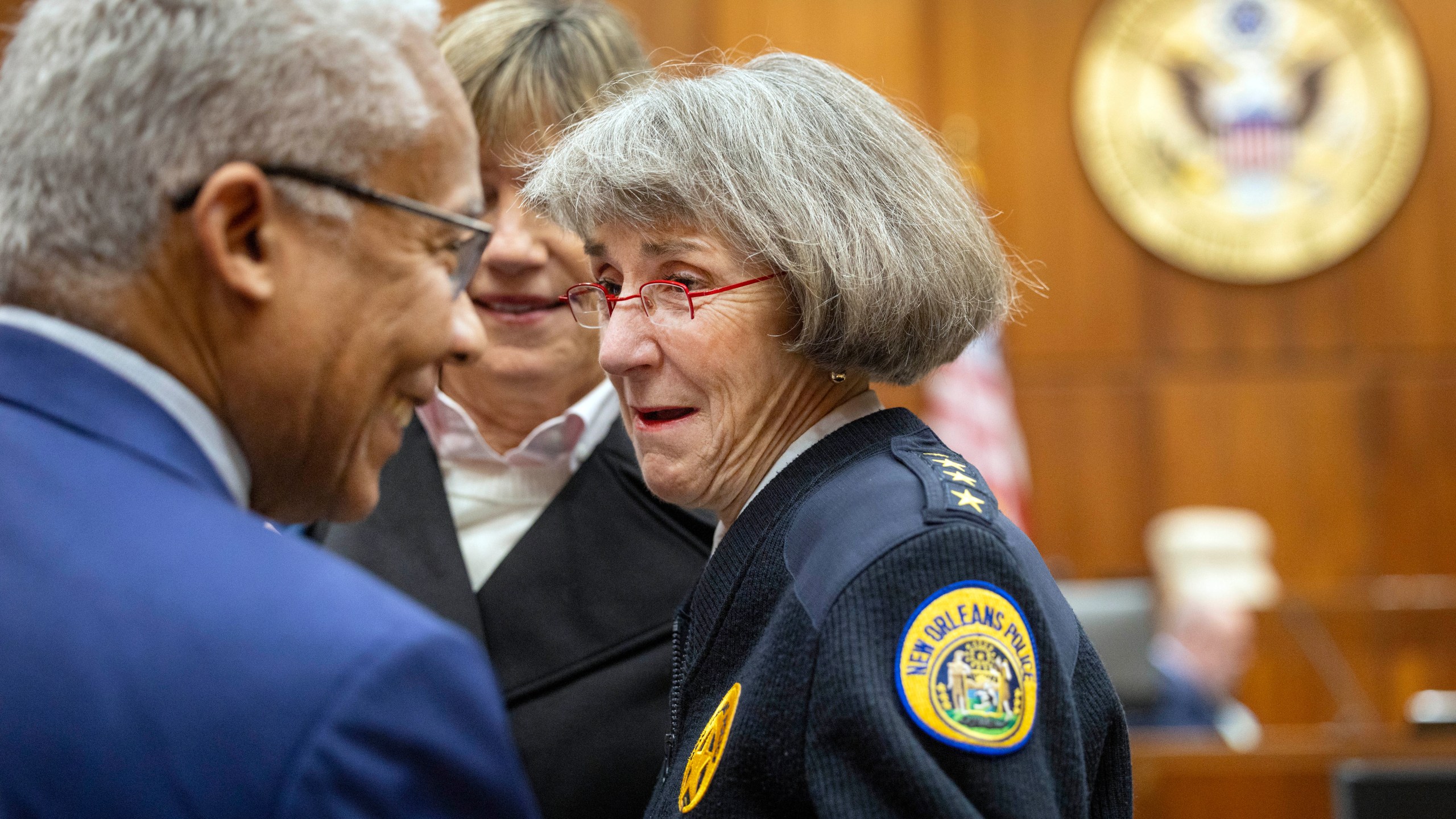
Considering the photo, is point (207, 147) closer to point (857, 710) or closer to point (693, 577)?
point (857, 710)

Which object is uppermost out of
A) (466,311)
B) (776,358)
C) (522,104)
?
(522,104)

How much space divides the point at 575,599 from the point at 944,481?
68 cm

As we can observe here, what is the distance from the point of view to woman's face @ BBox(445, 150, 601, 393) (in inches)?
71.7

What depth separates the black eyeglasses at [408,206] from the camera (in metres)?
0.90

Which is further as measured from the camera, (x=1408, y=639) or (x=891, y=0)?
(x=891, y=0)

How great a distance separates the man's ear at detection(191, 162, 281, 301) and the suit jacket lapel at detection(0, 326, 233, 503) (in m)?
0.10

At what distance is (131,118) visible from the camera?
0.88 meters

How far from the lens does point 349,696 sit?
75 cm

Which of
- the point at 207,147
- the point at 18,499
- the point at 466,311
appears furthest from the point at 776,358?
the point at 18,499

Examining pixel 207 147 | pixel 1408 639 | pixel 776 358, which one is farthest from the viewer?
pixel 1408 639

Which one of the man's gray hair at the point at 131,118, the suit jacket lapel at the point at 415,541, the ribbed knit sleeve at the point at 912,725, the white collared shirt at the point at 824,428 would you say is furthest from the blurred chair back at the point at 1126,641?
the man's gray hair at the point at 131,118

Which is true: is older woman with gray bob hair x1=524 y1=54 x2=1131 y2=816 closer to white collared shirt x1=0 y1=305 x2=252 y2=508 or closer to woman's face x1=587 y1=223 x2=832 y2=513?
woman's face x1=587 y1=223 x2=832 y2=513

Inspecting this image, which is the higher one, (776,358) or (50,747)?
(776,358)

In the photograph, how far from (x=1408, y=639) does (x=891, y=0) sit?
11.7 ft
